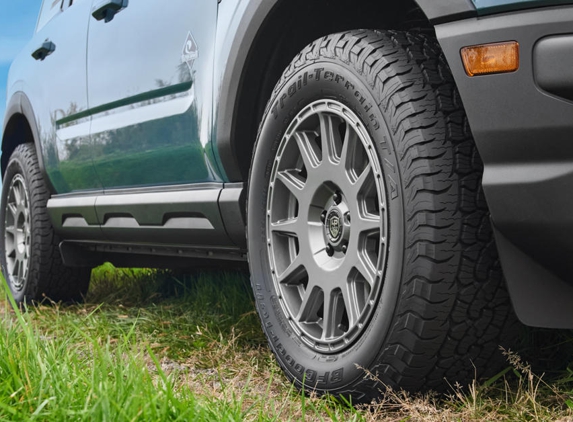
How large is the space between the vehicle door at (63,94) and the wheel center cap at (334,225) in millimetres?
1794

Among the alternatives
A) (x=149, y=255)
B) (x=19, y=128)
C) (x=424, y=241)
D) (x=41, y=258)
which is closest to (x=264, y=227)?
(x=424, y=241)

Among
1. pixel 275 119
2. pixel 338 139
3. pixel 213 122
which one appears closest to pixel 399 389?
pixel 338 139

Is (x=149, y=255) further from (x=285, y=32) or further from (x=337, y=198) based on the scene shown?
(x=337, y=198)

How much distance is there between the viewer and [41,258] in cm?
443

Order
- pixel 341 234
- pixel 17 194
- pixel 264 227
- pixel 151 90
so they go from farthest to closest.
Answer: pixel 17 194, pixel 151 90, pixel 264 227, pixel 341 234

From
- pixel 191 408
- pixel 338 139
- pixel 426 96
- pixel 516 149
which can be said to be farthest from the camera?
pixel 338 139

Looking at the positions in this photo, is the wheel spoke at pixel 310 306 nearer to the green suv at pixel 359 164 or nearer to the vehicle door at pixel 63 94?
the green suv at pixel 359 164

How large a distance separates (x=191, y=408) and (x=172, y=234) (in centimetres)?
166

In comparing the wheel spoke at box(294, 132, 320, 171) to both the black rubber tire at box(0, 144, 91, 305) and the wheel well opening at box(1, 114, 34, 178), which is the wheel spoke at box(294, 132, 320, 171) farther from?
the wheel well opening at box(1, 114, 34, 178)

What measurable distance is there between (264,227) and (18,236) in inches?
106

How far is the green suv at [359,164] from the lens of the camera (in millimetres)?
1741

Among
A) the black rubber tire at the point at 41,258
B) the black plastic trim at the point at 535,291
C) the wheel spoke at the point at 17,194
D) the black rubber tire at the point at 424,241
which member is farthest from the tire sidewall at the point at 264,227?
the wheel spoke at the point at 17,194

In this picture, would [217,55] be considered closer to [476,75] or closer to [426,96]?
[426,96]

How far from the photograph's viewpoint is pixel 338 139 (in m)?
2.28
